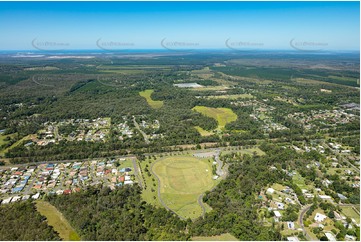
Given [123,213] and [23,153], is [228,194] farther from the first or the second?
[23,153]

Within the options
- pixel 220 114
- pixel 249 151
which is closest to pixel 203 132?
pixel 249 151

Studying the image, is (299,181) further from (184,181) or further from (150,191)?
(150,191)

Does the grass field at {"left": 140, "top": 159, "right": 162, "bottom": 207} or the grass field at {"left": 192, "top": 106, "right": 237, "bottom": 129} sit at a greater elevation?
the grass field at {"left": 140, "top": 159, "right": 162, "bottom": 207}

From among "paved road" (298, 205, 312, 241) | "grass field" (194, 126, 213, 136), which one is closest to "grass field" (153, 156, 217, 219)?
"paved road" (298, 205, 312, 241)

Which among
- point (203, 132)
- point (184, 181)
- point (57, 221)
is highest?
point (57, 221)

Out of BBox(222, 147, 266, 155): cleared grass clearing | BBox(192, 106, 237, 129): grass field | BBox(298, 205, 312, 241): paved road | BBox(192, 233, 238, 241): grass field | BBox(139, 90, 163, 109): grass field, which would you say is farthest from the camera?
BBox(139, 90, 163, 109): grass field

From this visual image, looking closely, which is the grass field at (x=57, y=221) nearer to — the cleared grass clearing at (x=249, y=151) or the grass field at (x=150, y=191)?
the grass field at (x=150, y=191)

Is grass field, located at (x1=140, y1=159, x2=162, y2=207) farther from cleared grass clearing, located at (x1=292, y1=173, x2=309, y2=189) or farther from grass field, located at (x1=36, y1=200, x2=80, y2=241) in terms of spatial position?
cleared grass clearing, located at (x1=292, y1=173, x2=309, y2=189)
